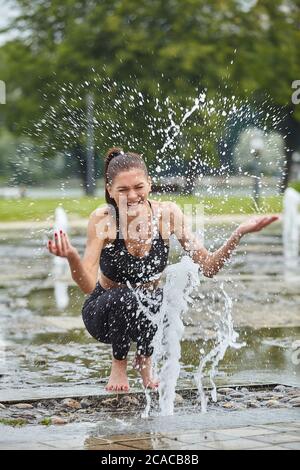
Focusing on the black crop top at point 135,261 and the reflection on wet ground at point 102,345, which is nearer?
the black crop top at point 135,261

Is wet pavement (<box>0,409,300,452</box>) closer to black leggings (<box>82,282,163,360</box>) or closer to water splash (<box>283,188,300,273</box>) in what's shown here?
black leggings (<box>82,282,163,360</box>)

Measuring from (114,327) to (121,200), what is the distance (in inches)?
25.5

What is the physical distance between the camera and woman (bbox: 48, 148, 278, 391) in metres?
6.10

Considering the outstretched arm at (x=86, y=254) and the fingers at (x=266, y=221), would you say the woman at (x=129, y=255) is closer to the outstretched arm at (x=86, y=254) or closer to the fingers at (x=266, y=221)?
the outstretched arm at (x=86, y=254)

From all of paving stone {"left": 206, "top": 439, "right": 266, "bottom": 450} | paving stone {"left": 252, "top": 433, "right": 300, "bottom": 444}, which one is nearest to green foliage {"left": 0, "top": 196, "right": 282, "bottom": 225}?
paving stone {"left": 252, "top": 433, "right": 300, "bottom": 444}

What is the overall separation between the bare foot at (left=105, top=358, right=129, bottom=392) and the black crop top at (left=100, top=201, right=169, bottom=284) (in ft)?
1.41

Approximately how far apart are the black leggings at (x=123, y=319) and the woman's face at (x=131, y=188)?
0.45 m

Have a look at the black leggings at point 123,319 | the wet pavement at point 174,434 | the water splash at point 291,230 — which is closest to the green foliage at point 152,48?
the water splash at point 291,230

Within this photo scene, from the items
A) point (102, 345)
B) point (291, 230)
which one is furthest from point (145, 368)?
point (291, 230)

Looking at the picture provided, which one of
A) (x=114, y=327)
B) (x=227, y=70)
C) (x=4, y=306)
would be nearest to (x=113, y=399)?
(x=114, y=327)

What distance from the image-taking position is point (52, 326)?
892 cm

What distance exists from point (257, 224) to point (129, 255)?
3.48 feet

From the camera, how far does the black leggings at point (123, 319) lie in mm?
6152

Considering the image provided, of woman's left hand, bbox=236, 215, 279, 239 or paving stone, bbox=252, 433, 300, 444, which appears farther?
woman's left hand, bbox=236, 215, 279, 239
